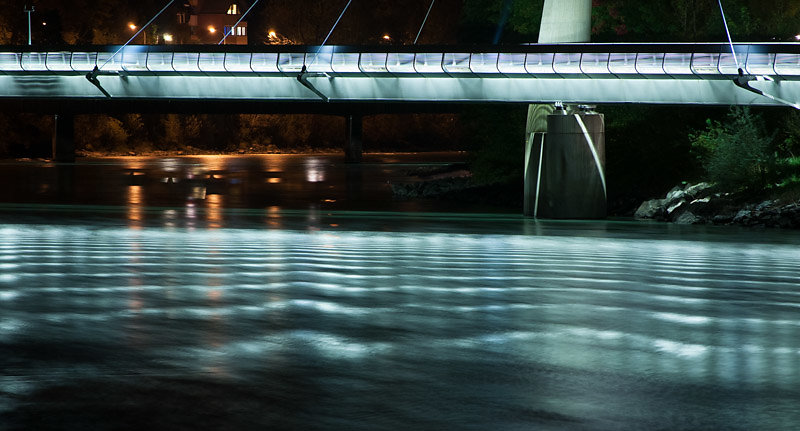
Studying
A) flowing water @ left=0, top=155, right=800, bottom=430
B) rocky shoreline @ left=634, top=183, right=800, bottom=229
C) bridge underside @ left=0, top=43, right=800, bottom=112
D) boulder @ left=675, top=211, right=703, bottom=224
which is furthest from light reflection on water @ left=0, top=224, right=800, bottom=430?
boulder @ left=675, top=211, right=703, bottom=224

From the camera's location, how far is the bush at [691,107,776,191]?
4066cm

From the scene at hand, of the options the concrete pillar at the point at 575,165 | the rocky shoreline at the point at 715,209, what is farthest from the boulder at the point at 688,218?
the concrete pillar at the point at 575,165

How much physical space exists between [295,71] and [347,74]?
1928mm

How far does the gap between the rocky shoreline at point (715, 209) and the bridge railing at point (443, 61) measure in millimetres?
4376

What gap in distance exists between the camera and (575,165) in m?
42.2

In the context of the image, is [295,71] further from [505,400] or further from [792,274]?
[505,400]

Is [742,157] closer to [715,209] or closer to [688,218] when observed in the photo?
[715,209]

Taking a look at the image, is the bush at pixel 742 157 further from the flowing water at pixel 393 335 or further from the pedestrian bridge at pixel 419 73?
the flowing water at pixel 393 335

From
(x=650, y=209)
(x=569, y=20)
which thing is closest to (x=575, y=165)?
(x=650, y=209)

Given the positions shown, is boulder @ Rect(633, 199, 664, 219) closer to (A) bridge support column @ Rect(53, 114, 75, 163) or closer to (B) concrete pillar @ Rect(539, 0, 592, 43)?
(B) concrete pillar @ Rect(539, 0, 592, 43)

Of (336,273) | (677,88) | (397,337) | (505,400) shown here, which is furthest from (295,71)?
(505,400)

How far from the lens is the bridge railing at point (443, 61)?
3781 cm

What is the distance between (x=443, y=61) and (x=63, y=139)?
187 ft

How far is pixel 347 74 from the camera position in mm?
42938
